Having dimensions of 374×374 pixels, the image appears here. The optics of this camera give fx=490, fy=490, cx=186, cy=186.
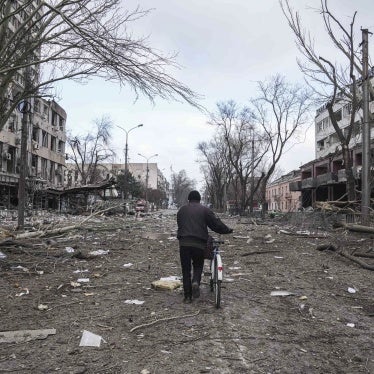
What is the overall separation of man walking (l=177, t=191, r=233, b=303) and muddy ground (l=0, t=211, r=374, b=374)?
27 cm

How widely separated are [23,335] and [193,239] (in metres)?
2.65

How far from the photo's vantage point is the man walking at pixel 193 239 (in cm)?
708

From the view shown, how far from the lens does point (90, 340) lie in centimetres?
532

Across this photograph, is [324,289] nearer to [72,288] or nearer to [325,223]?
[72,288]

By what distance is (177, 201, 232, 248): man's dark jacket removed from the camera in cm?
708

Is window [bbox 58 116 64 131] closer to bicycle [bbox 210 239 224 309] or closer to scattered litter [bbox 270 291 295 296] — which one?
scattered litter [bbox 270 291 295 296]

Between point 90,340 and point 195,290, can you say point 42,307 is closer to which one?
point 90,340

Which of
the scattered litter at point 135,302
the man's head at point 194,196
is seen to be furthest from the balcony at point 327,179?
the scattered litter at point 135,302

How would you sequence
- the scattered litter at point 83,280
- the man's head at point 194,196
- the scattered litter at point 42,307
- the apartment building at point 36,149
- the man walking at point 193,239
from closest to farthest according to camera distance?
the scattered litter at point 42,307 < the man walking at point 193,239 < the man's head at point 194,196 < the scattered litter at point 83,280 < the apartment building at point 36,149

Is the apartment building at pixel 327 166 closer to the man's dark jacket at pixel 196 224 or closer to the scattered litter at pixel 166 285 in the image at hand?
the scattered litter at pixel 166 285

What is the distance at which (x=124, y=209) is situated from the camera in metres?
42.0

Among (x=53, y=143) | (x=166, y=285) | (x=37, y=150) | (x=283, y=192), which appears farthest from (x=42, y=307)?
(x=283, y=192)

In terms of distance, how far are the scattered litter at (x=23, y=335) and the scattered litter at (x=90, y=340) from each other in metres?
0.45

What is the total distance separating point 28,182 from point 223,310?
2683cm
